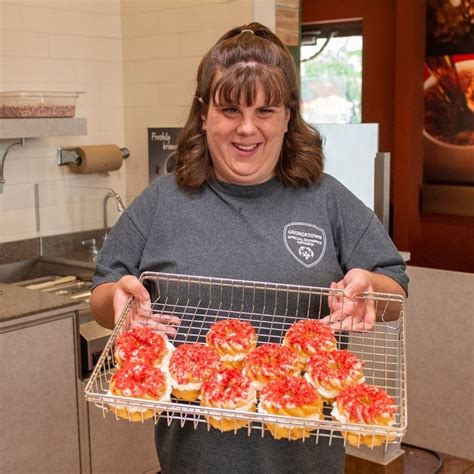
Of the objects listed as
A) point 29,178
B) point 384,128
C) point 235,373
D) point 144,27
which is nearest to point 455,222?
point 384,128

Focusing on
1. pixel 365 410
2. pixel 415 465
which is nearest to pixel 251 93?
pixel 365 410

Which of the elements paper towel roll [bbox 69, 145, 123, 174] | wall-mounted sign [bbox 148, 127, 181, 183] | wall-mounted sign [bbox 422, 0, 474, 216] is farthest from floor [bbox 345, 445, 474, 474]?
paper towel roll [bbox 69, 145, 123, 174]

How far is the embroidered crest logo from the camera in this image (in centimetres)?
161

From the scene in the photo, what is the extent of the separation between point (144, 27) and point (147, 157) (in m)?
0.59

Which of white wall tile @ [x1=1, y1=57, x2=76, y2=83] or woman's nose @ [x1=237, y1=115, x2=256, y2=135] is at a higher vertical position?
white wall tile @ [x1=1, y1=57, x2=76, y2=83]

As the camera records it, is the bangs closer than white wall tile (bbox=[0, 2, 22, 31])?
Yes

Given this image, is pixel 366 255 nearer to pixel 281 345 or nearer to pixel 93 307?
pixel 281 345

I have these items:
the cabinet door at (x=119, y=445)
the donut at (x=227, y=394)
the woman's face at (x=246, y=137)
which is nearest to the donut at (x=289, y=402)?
the donut at (x=227, y=394)

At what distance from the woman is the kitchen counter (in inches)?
38.0

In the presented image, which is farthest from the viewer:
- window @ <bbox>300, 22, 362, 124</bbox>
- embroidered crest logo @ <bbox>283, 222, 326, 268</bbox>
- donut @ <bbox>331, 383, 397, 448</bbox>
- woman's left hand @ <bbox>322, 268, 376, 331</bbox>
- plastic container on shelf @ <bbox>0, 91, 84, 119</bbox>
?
window @ <bbox>300, 22, 362, 124</bbox>

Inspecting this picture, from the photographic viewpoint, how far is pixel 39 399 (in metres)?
2.68

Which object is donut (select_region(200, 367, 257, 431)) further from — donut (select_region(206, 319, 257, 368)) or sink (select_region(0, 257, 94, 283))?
sink (select_region(0, 257, 94, 283))

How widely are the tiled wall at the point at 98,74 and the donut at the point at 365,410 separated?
2192 mm

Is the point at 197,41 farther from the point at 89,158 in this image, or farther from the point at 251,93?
the point at 251,93
